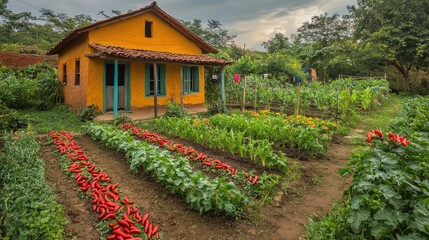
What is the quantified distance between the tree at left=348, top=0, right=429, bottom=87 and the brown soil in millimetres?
19307

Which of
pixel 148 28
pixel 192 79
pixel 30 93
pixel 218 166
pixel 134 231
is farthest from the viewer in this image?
pixel 192 79

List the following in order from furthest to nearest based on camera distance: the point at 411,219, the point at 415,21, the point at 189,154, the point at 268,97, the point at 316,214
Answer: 1. the point at 415,21
2. the point at 268,97
3. the point at 189,154
4. the point at 316,214
5. the point at 411,219

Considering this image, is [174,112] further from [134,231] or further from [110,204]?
[134,231]

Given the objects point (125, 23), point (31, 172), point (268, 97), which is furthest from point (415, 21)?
point (31, 172)

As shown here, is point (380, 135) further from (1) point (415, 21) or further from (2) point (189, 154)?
(1) point (415, 21)

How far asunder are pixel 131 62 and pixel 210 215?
10.3 meters

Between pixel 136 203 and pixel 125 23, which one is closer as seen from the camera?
pixel 136 203

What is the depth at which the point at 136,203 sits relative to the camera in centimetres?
412

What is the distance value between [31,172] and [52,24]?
35047 millimetres

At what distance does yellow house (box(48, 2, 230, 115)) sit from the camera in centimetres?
1126

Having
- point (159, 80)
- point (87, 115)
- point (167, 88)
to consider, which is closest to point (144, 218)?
point (87, 115)

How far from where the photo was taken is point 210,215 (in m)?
3.78

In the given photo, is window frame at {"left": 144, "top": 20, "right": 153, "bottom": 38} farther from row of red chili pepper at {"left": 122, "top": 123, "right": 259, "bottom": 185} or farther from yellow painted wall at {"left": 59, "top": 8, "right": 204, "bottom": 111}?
row of red chili pepper at {"left": 122, "top": 123, "right": 259, "bottom": 185}

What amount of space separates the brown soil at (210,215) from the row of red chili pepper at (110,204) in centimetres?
16
